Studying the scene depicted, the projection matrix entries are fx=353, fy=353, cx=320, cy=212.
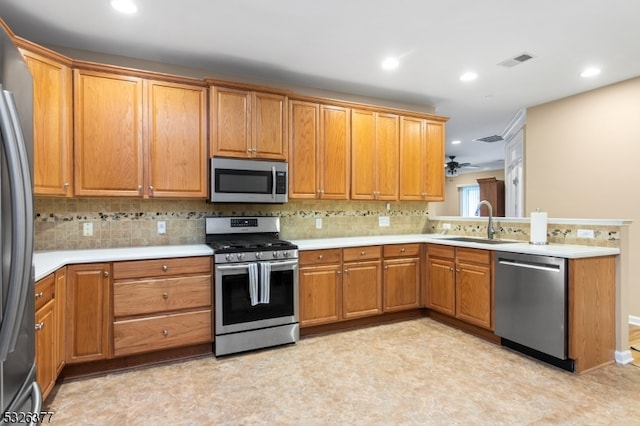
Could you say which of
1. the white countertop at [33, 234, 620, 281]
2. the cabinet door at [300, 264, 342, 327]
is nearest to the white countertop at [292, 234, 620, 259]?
the white countertop at [33, 234, 620, 281]

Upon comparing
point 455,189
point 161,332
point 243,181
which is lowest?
point 161,332

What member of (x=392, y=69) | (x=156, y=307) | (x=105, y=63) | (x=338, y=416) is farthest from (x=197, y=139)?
(x=338, y=416)

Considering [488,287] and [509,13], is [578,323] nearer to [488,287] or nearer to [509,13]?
[488,287]

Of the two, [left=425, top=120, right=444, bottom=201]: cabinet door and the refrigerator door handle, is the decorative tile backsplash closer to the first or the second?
[left=425, top=120, right=444, bottom=201]: cabinet door

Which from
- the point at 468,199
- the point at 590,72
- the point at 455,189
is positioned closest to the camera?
the point at 590,72

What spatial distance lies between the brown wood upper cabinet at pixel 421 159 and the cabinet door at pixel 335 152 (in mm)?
744

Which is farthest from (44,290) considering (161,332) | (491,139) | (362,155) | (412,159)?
(491,139)

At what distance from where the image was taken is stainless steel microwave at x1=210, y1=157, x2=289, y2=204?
3.19m

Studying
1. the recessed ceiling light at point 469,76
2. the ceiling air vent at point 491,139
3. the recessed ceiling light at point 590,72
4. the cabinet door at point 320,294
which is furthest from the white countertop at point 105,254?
the ceiling air vent at point 491,139

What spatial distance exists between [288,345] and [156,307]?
118 cm

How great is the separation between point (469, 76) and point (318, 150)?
174 cm

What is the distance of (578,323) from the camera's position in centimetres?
267

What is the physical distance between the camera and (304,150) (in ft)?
12.0

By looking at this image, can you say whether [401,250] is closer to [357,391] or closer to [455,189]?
[357,391]
